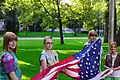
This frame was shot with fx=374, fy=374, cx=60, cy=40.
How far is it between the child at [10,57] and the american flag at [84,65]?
151 cm

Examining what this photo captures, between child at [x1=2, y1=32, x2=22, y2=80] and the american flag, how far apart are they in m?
1.51

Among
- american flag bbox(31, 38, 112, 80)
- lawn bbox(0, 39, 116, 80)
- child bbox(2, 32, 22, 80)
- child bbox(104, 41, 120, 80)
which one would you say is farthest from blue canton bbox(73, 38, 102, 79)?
lawn bbox(0, 39, 116, 80)

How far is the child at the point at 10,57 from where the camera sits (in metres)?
5.16

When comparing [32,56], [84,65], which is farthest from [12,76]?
[32,56]

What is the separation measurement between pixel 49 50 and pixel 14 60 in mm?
1541

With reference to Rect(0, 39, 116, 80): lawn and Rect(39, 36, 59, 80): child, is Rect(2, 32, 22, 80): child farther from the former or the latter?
Rect(0, 39, 116, 80): lawn

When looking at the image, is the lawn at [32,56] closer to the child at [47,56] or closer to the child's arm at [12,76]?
the child at [47,56]

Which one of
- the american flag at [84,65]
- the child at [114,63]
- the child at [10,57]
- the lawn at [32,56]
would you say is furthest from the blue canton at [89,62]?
the lawn at [32,56]

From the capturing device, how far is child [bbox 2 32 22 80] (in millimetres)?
5160

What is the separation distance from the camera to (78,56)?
754 cm

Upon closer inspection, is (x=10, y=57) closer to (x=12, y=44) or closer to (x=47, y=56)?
(x=12, y=44)

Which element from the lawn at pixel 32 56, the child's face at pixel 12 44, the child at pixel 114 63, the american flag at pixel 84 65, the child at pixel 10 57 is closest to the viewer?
the child at pixel 10 57

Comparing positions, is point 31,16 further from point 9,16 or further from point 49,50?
point 49,50

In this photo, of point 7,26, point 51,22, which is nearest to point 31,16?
point 51,22
